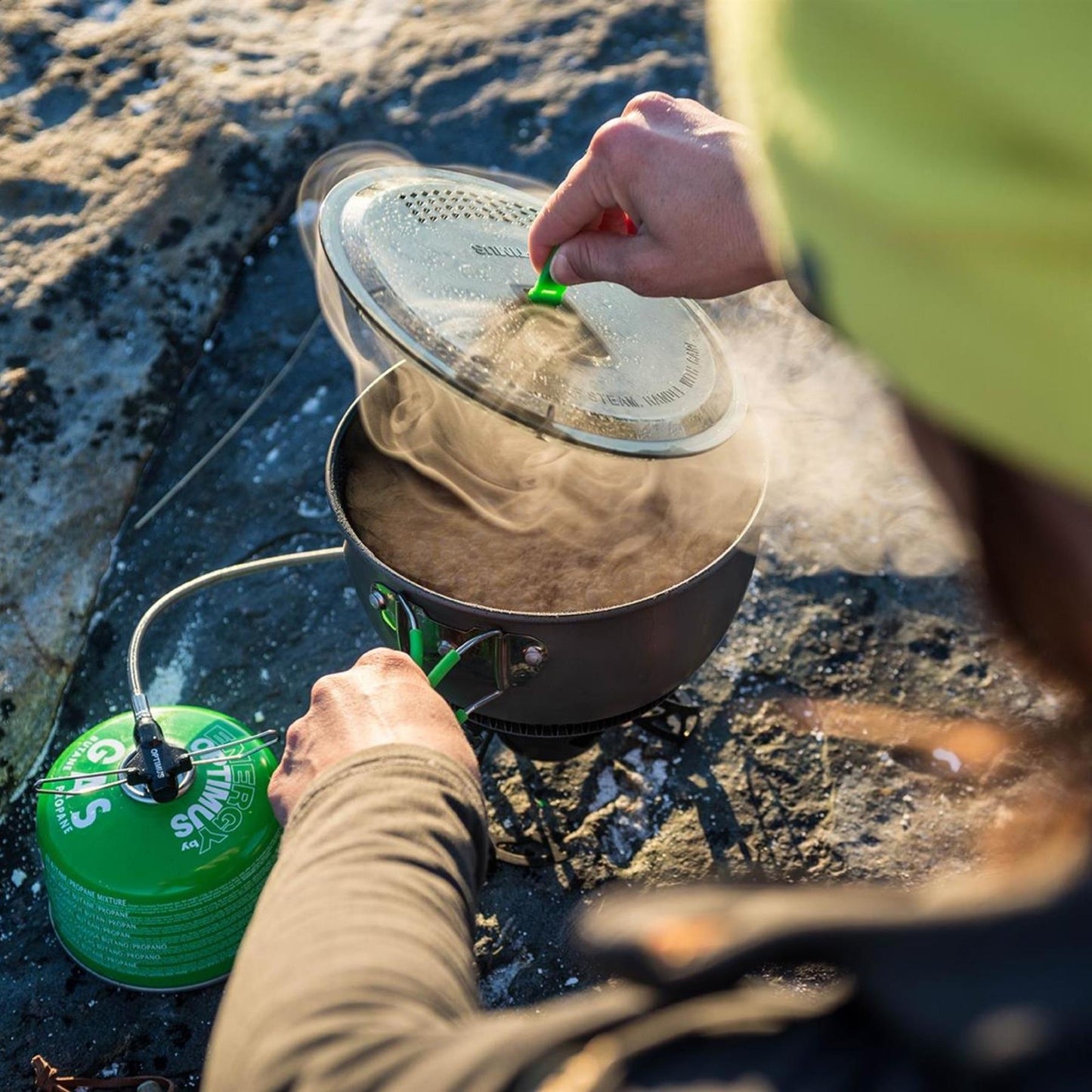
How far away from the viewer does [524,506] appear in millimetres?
2383

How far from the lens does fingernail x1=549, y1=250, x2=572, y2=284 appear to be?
1.91m

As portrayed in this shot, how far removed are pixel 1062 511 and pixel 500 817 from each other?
205 centimetres

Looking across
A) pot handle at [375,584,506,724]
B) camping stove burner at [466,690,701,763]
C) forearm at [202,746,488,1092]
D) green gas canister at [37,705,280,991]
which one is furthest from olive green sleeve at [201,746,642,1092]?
green gas canister at [37,705,280,991]

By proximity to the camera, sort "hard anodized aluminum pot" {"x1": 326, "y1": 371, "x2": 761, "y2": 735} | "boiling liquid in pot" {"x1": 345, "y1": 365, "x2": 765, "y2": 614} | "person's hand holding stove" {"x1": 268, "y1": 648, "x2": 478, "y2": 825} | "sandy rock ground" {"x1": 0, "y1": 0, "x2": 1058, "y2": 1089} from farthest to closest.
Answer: "sandy rock ground" {"x1": 0, "y1": 0, "x2": 1058, "y2": 1089}
"boiling liquid in pot" {"x1": 345, "y1": 365, "x2": 765, "y2": 614}
"hard anodized aluminum pot" {"x1": 326, "y1": 371, "x2": 761, "y2": 735}
"person's hand holding stove" {"x1": 268, "y1": 648, "x2": 478, "y2": 825}

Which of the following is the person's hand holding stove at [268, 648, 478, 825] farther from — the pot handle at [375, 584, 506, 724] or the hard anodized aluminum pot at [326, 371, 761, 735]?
the hard anodized aluminum pot at [326, 371, 761, 735]

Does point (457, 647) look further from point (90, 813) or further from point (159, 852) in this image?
point (90, 813)

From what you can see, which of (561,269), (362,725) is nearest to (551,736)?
(362,725)

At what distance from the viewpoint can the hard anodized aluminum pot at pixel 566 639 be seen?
1.84 m

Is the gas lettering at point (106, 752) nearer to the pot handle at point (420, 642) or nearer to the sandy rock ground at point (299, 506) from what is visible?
the sandy rock ground at point (299, 506)

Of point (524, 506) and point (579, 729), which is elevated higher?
point (524, 506)

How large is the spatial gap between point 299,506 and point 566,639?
1628 mm

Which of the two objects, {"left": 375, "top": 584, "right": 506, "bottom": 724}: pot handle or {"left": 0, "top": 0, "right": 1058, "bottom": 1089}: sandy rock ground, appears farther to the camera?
{"left": 0, "top": 0, "right": 1058, "bottom": 1089}: sandy rock ground

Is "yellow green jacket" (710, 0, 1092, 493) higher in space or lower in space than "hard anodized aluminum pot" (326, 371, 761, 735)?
higher

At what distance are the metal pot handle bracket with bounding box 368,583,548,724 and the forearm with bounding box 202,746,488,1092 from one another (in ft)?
1.42
